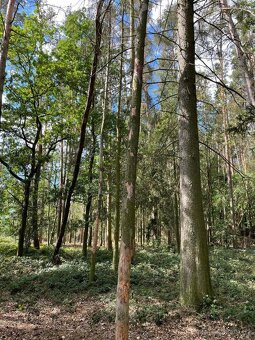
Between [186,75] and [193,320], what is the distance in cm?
461

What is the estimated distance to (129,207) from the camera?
358 centimetres

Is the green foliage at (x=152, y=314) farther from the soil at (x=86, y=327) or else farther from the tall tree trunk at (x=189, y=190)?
the tall tree trunk at (x=189, y=190)

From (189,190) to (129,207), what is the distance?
2135mm

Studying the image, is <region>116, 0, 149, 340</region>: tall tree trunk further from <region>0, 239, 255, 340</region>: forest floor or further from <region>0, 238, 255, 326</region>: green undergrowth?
<region>0, 238, 255, 326</region>: green undergrowth

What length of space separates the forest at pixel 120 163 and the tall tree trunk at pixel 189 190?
0.07 feet

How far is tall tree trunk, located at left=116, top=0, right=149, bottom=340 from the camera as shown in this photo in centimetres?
334

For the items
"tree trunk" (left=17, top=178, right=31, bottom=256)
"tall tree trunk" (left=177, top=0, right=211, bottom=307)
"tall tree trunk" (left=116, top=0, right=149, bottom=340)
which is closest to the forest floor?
"tall tree trunk" (left=177, top=0, right=211, bottom=307)

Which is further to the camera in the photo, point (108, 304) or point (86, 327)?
point (108, 304)

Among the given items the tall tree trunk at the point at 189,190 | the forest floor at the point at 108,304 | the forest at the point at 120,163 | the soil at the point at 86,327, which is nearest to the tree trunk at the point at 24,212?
the forest at the point at 120,163

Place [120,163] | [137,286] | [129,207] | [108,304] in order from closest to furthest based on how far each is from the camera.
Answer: [129,207] → [108,304] → [137,286] → [120,163]

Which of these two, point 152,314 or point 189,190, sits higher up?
point 189,190

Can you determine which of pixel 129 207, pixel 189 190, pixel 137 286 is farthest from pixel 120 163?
pixel 129 207

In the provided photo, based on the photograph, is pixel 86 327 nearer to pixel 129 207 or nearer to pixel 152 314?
pixel 152 314

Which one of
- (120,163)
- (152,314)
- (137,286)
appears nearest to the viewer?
(152,314)
